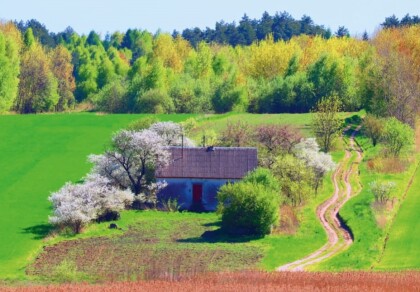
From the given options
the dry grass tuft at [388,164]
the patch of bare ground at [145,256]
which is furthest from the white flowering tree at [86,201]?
the dry grass tuft at [388,164]

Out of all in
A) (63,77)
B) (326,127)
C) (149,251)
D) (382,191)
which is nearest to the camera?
(149,251)

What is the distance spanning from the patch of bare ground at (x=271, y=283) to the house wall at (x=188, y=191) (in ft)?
69.3

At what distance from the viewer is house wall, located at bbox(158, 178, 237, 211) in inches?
2517

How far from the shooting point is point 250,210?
55531 millimetres

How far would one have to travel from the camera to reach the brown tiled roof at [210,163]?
6425 centimetres

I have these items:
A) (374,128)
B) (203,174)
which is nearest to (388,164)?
(374,128)

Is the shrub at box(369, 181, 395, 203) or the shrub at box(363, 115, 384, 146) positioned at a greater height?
the shrub at box(363, 115, 384, 146)

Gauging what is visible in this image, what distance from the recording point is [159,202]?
2518 inches

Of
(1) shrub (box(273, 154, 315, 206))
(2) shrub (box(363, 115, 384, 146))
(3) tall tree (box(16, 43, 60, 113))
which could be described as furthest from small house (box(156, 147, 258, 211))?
(3) tall tree (box(16, 43, 60, 113))

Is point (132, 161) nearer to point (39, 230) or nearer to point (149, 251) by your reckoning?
point (39, 230)

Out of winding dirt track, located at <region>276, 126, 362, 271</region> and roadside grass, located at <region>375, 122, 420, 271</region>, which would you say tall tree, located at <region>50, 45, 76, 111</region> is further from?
roadside grass, located at <region>375, 122, 420, 271</region>

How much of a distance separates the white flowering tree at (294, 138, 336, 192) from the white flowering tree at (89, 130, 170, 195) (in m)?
9.74

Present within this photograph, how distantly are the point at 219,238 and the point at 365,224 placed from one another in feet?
27.2

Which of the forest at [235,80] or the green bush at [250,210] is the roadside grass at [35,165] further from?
the forest at [235,80]
